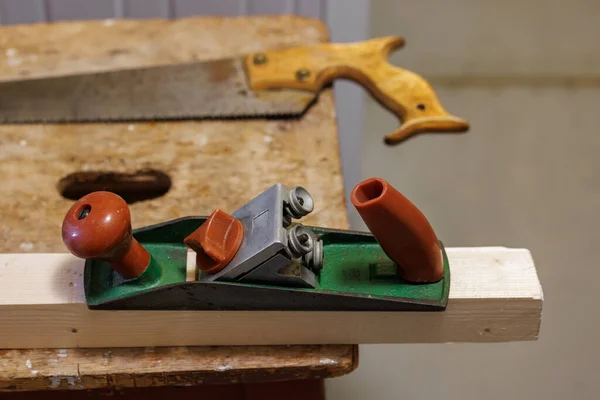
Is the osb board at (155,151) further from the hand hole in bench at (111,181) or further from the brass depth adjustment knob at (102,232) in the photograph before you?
the brass depth adjustment knob at (102,232)

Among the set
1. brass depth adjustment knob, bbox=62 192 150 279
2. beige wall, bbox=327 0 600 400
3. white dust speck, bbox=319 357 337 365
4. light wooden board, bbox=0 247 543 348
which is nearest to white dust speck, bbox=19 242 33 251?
light wooden board, bbox=0 247 543 348

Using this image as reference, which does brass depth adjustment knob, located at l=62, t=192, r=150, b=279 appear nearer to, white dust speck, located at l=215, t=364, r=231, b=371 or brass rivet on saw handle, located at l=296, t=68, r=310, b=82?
white dust speck, located at l=215, t=364, r=231, b=371

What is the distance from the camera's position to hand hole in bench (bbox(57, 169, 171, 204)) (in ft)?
3.26

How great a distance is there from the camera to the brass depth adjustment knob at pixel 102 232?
0.66 metres

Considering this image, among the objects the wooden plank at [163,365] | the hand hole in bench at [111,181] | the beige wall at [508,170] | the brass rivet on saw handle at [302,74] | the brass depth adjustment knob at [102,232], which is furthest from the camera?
the beige wall at [508,170]

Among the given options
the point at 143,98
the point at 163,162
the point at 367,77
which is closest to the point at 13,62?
the point at 143,98

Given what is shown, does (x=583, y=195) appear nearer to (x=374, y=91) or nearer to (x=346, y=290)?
(x=374, y=91)

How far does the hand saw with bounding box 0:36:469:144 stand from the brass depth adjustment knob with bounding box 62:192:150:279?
407 mm

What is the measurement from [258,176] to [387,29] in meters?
1.18

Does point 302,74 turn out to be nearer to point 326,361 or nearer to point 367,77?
point 367,77

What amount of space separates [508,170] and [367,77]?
886 millimetres

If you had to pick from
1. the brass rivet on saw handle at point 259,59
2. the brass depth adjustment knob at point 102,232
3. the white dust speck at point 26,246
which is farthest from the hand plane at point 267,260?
the brass rivet on saw handle at point 259,59

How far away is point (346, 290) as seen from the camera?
721 mm

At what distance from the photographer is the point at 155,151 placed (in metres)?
1.02
